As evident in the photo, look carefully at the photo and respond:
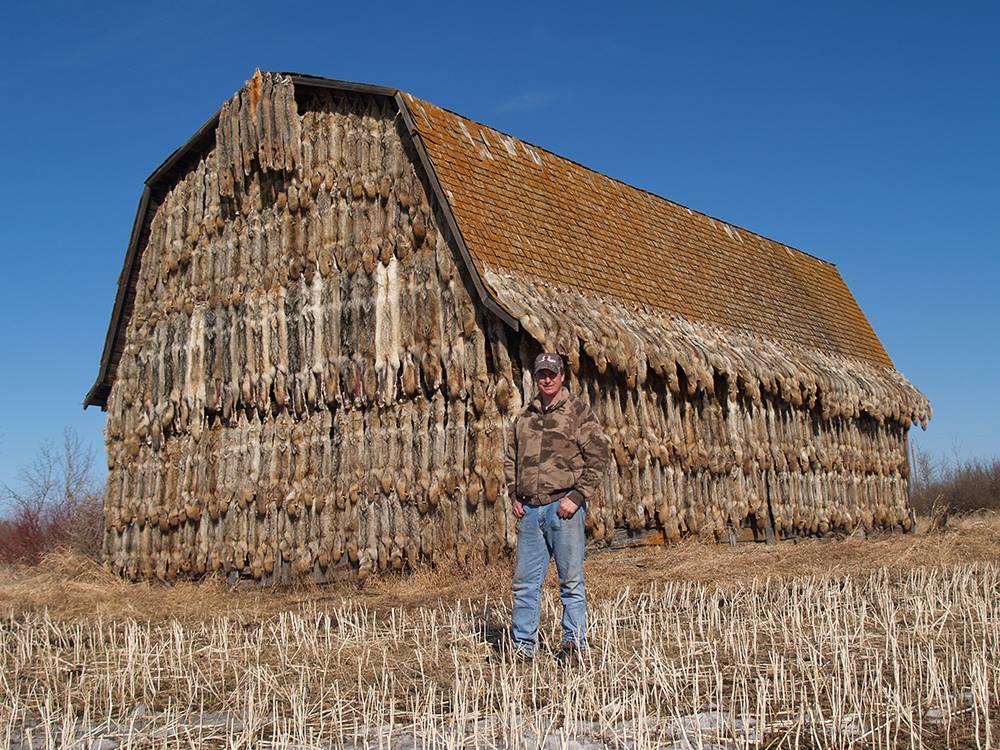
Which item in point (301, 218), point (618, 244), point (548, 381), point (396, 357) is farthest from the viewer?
point (618, 244)

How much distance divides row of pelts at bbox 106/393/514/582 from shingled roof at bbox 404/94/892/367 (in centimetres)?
259

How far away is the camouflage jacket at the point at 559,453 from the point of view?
314 inches

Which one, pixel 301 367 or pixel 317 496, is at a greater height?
pixel 301 367

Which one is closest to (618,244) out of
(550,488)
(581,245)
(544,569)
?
(581,245)

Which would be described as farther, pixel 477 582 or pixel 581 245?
pixel 581 245

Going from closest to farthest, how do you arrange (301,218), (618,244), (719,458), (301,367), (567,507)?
1. (567,507)
2. (301,367)
3. (301,218)
4. (719,458)
5. (618,244)

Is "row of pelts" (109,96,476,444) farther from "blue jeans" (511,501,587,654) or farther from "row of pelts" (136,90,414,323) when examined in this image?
"blue jeans" (511,501,587,654)

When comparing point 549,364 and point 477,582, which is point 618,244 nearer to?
point 477,582

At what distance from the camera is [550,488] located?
7969mm

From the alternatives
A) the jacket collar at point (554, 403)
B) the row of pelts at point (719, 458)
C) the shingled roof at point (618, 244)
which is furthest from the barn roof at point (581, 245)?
the jacket collar at point (554, 403)

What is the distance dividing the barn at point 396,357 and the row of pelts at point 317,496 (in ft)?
0.12

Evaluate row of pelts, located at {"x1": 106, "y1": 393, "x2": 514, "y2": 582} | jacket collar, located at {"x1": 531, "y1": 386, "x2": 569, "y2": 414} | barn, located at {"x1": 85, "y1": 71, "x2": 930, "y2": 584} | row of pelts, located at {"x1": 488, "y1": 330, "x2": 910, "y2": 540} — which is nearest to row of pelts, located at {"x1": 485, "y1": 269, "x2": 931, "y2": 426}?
barn, located at {"x1": 85, "y1": 71, "x2": 930, "y2": 584}

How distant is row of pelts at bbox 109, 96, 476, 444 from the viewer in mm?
14516

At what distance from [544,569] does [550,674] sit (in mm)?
1279
